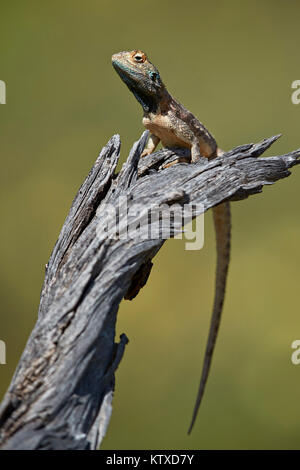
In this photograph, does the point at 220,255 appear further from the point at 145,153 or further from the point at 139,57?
the point at 139,57

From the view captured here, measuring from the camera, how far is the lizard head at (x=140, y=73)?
2949 mm

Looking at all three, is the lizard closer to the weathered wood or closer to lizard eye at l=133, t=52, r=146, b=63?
lizard eye at l=133, t=52, r=146, b=63

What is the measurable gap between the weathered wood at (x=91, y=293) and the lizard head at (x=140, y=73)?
0.50m

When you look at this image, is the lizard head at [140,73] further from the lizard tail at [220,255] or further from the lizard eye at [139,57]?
the lizard tail at [220,255]

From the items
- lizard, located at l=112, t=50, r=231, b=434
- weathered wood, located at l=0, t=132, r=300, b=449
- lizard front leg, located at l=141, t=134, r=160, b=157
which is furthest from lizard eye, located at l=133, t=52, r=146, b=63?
weathered wood, located at l=0, t=132, r=300, b=449

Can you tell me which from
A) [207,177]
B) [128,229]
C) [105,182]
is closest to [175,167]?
[207,177]

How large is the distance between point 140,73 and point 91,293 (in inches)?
57.4

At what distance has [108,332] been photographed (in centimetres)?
212

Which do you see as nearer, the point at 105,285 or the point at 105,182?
the point at 105,285

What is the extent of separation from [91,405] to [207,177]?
120 cm

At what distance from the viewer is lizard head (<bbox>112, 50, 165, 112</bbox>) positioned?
295 cm

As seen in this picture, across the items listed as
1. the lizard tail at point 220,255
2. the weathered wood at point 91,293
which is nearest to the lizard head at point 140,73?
the weathered wood at point 91,293

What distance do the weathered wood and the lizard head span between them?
505mm
